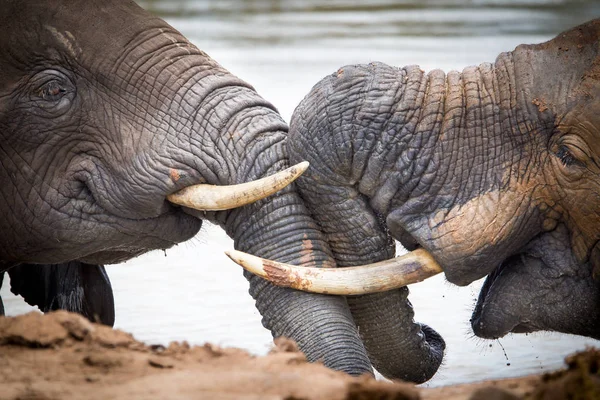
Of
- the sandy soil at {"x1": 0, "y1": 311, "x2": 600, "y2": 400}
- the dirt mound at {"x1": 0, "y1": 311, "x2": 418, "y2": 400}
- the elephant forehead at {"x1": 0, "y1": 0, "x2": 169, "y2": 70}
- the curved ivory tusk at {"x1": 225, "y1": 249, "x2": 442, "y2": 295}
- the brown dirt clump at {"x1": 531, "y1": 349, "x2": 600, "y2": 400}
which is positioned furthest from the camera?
the elephant forehead at {"x1": 0, "y1": 0, "x2": 169, "y2": 70}

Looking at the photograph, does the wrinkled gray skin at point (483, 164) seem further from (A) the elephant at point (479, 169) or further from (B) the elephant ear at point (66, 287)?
(B) the elephant ear at point (66, 287)

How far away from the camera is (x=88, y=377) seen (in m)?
4.83

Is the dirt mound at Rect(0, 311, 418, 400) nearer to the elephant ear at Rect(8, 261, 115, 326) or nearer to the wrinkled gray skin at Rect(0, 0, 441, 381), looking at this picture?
the wrinkled gray skin at Rect(0, 0, 441, 381)

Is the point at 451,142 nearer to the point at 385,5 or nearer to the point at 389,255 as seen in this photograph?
the point at 389,255

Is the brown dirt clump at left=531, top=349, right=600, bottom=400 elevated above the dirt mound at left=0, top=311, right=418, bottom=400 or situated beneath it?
situated beneath

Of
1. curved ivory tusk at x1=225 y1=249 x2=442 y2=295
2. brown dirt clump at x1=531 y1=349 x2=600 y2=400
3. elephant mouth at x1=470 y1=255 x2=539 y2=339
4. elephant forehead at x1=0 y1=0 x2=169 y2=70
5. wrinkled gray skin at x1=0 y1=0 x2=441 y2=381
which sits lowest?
brown dirt clump at x1=531 y1=349 x2=600 y2=400

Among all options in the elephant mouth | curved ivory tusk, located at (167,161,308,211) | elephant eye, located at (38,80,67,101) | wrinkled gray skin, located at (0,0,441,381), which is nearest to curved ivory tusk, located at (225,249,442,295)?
wrinkled gray skin, located at (0,0,441,381)

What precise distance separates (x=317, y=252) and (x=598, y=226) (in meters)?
1.30

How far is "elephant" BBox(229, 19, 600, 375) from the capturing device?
19.0 ft

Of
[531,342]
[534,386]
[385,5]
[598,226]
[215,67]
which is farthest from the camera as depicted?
[385,5]

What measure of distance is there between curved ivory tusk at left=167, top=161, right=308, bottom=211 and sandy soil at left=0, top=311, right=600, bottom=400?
3.57 feet

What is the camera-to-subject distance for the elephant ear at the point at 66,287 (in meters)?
7.50

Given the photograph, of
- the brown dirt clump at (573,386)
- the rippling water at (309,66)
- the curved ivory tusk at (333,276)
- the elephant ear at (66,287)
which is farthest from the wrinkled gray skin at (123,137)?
the brown dirt clump at (573,386)

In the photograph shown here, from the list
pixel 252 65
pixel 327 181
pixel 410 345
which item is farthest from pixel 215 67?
pixel 252 65
